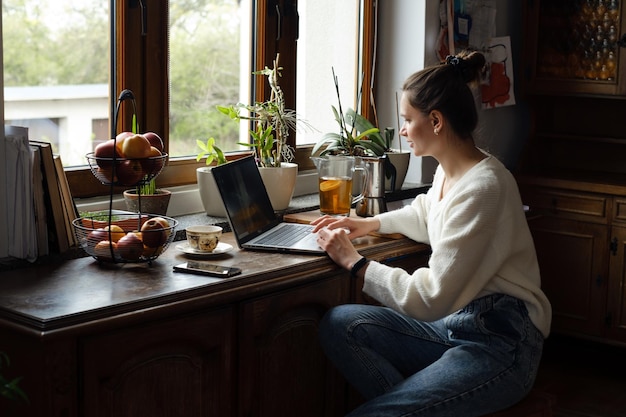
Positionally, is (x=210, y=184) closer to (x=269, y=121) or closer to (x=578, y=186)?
(x=269, y=121)

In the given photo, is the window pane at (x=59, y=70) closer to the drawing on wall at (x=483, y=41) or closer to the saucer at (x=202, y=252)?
the saucer at (x=202, y=252)

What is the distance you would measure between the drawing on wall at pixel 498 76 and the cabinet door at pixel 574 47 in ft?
0.38

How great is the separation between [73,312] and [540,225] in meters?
2.74

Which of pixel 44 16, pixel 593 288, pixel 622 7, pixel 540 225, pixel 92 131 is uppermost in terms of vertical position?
pixel 622 7

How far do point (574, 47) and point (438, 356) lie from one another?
2195mm

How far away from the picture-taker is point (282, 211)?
9.34 ft

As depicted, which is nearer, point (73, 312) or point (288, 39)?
point (73, 312)

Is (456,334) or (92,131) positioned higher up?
(92,131)

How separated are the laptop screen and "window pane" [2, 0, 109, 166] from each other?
1.36 feet

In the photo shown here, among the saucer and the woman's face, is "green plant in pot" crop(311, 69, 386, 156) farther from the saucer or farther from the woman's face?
the saucer

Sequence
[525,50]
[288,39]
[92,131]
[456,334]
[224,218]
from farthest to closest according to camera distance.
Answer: [525,50], [288,39], [224,218], [92,131], [456,334]

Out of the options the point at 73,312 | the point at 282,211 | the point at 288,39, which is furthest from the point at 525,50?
the point at 73,312

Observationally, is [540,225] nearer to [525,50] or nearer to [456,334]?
[525,50]

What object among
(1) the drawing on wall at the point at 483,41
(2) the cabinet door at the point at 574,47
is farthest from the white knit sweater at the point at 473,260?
(2) the cabinet door at the point at 574,47
